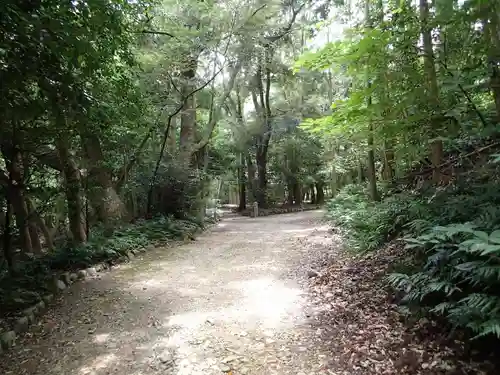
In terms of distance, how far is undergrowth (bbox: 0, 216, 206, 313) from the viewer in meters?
5.52

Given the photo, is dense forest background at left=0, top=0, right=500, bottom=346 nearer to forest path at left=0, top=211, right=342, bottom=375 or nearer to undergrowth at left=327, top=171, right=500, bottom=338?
undergrowth at left=327, top=171, right=500, bottom=338

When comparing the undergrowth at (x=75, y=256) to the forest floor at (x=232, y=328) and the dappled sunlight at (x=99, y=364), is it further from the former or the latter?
the dappled sunlight at (x=99, y=364)

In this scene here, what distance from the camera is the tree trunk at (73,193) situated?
24.6 ft

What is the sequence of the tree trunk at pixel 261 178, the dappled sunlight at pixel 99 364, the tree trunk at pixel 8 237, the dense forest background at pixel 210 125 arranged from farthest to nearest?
the tree trunk at pixel 261 178 → the tree trunk at pixel 8 237 → the dappled sunlight at pixel 99 364 → the dense forest background at pixel 210 125

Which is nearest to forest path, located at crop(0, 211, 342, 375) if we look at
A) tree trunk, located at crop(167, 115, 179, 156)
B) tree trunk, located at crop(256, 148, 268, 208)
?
tree trunk, located at crop(167, 115, 179, 156)

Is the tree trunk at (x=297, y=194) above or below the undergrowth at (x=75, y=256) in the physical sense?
above

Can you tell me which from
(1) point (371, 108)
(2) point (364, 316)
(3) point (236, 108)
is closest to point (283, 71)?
(3) point (236, 108)

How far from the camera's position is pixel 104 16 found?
3.86 m

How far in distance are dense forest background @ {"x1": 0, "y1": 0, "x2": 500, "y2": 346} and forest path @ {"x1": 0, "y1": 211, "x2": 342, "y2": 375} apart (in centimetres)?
111

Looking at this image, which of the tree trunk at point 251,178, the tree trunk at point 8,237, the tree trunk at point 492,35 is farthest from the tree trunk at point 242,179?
the tree trunk at point 492,35

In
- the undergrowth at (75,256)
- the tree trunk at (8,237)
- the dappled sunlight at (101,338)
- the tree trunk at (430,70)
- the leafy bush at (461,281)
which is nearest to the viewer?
the leafy bush at (461,281)

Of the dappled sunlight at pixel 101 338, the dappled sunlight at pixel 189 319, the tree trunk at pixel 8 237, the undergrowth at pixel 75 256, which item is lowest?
the dappled sunlight at pixel 101 338

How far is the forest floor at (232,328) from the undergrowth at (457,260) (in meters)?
0.36

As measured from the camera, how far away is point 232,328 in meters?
4.37
